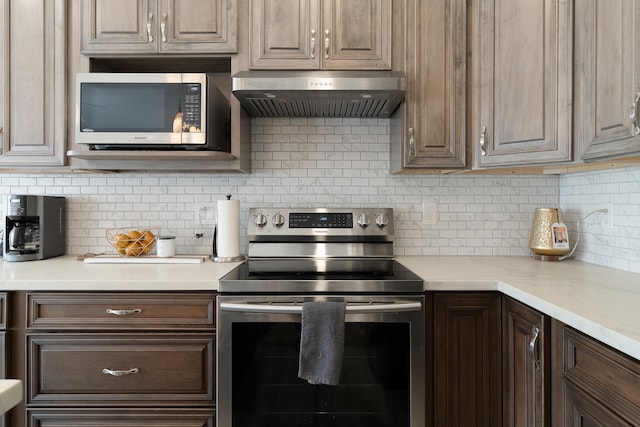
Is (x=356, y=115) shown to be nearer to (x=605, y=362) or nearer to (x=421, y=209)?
(x=421, y=209)

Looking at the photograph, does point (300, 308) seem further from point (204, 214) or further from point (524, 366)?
point (204, 214)

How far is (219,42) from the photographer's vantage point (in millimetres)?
1893

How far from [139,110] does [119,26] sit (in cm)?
42

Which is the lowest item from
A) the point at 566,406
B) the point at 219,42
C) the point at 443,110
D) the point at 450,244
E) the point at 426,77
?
the point at 566,406

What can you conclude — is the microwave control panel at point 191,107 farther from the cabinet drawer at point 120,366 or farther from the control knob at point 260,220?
the cabinet drawer at point 120,366

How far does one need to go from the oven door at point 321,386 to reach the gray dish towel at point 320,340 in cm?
5

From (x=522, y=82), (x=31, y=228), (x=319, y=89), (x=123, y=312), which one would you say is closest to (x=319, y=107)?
(x=319, y=89)

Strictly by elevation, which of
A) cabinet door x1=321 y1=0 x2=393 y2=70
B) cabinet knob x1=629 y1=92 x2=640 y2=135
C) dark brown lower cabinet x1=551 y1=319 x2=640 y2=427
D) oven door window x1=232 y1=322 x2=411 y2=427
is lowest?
oven door window x1=232 y1=322 x2=411 y2=427

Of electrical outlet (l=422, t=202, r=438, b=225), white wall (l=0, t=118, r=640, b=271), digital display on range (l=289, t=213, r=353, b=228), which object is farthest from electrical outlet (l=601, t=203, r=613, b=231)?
digital display on range (l=289, t=213, r=353, b=228)

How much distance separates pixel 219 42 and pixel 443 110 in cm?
105

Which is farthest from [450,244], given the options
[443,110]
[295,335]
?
[295,335]

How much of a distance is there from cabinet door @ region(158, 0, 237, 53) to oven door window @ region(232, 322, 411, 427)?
1.25m

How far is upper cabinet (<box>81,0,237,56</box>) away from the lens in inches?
74.3

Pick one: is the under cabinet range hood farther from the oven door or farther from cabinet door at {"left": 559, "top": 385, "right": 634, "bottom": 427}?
cabinet door at {"left": 559, "top": 385, "right": 634, "bottom": 427}
